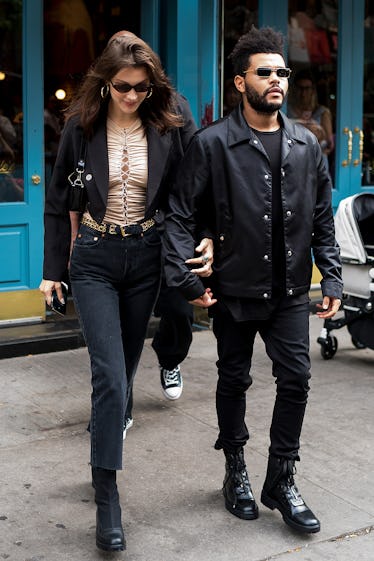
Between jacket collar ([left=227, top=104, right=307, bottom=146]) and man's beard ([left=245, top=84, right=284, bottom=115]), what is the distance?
0.28 feet

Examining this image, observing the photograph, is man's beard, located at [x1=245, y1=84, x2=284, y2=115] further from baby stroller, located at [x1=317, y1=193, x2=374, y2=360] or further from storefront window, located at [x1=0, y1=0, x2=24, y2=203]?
storefront window, located at [x1=0, y1=0, x2=24, y2=203]

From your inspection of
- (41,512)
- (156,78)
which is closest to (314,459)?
(41,512)

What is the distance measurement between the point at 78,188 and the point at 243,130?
72 cm

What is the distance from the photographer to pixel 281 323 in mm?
4012

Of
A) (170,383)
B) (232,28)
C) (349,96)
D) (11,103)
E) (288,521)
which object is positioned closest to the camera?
(288,521)

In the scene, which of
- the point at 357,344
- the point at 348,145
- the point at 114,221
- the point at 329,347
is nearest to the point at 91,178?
the point at 114,221

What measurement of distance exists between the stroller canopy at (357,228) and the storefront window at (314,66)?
2.24 metres

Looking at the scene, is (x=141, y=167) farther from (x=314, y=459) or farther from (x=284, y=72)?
(x=314, y=459)

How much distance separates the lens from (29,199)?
7168 mm

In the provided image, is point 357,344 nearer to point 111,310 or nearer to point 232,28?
point 232,28

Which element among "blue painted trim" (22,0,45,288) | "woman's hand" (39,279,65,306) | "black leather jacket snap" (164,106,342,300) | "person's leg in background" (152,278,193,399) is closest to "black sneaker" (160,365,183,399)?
"person's leg in background" (152,278,193,399)

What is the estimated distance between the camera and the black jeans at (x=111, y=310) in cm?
379

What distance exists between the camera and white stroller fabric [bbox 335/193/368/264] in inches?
250

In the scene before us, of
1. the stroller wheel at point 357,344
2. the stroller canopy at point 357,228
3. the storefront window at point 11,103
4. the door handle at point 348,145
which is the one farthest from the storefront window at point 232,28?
the stroller wheel at point 357,344
